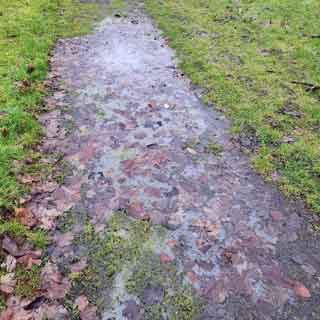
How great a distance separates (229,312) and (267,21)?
26.6ft

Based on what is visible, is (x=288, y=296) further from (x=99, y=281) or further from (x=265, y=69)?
(x=265, y=69)

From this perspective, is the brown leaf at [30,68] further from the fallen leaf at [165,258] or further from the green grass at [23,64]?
the fallen leaf at [165,258]

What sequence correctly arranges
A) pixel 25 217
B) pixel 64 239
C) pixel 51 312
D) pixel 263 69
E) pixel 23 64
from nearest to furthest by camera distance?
pixel 51 312 → pixel 64 239 → pixel 25 217 → pixel 23 64 → pixel 263 69

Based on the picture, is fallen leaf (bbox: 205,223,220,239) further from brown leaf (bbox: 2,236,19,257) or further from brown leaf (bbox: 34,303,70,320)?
brown leaf (bbox: 2,236,19,257)

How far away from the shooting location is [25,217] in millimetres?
4090

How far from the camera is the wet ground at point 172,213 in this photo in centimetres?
346

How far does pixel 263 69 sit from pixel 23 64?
14.6 feet

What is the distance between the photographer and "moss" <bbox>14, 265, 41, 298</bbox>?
3373mm

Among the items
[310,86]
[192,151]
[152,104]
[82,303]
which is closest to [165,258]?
[82,303]

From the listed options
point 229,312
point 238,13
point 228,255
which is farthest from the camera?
point 238,13

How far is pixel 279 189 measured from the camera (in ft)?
15.4

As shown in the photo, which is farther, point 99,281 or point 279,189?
point 279,189

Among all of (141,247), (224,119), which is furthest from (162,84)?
(141,247)

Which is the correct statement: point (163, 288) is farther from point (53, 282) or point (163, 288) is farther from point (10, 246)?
point (10, 246)
